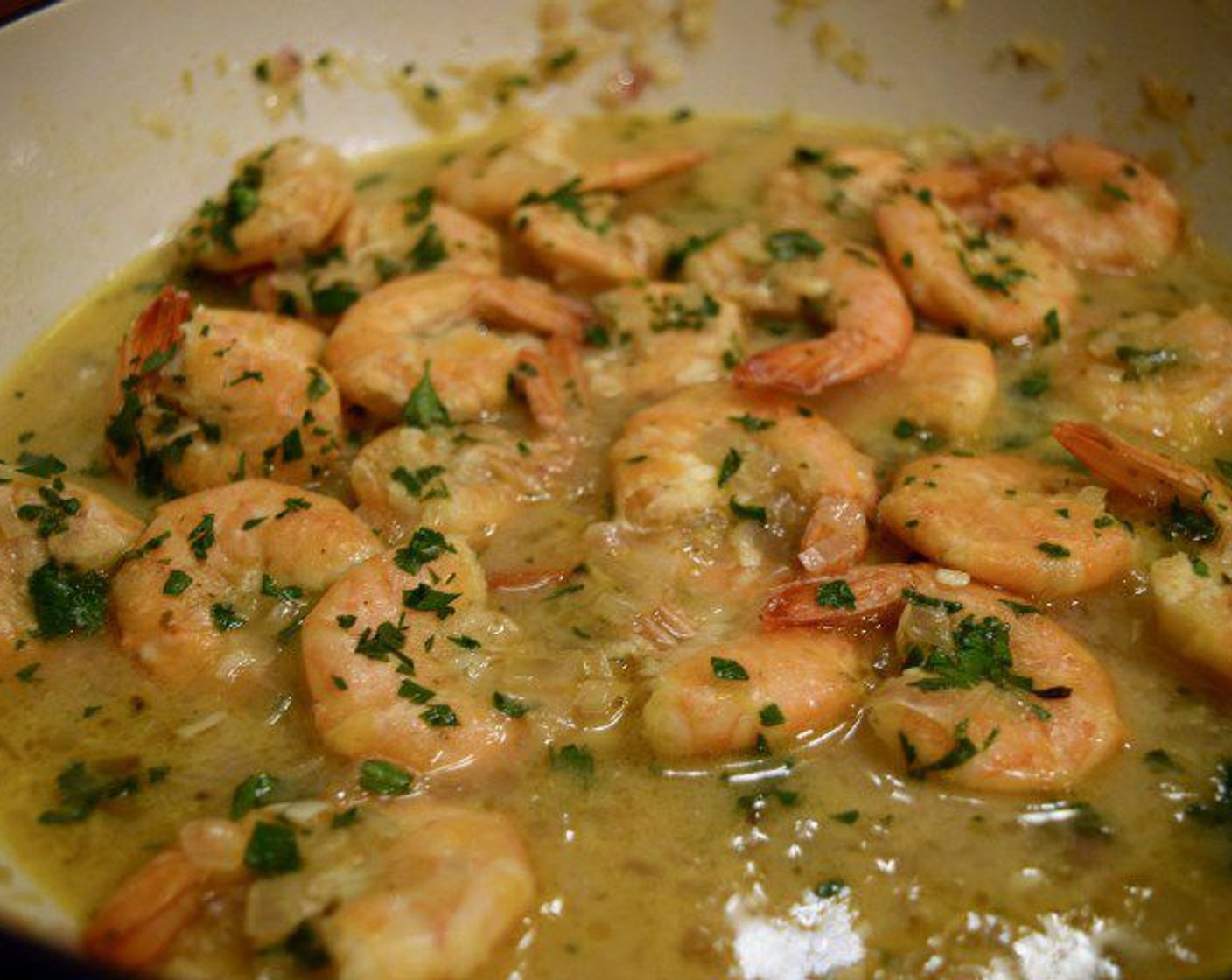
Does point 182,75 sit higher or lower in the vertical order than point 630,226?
higher

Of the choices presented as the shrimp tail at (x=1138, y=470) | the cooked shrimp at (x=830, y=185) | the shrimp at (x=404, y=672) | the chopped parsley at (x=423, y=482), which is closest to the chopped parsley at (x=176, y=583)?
the shrimp at (x=404, y=672)

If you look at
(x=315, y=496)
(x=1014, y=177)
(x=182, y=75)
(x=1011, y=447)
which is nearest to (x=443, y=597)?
(x=315, y=496)

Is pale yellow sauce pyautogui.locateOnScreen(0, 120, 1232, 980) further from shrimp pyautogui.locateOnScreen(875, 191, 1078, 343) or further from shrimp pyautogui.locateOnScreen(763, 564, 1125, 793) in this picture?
shrimp pyautogui.locateOnScreen(875, 191, 1078, 343)

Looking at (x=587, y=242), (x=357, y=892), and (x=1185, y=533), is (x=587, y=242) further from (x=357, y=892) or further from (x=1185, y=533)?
(x=357, y=892)

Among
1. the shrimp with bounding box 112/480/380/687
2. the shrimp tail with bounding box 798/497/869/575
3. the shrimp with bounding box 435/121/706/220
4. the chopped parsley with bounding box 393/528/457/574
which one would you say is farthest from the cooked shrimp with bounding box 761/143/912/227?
the shrimp with bounding box 112/480/380/687

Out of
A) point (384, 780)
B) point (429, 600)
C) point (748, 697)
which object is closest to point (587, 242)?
point (429, 600)

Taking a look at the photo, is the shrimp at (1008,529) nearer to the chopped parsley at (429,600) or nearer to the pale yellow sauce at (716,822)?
the pale yellow sauce at (716,822)

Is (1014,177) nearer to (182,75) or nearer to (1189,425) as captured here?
(1189,425)

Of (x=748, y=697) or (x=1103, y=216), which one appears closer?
(x=748, y=697)
